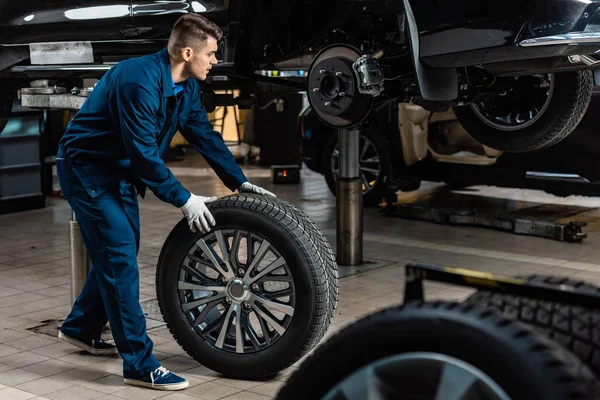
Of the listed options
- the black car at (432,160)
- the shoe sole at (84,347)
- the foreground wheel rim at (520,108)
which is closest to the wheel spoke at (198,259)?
the shoe sole at (84,347)

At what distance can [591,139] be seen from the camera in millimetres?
7910

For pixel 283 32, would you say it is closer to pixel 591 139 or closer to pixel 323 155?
pixel 591 139

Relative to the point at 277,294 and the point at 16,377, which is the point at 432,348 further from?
the point at 16,377

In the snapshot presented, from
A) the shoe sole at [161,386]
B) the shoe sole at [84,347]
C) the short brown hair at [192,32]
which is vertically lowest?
the shoe sole at [161,386]

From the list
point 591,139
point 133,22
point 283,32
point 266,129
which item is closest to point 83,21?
A: point 133,22

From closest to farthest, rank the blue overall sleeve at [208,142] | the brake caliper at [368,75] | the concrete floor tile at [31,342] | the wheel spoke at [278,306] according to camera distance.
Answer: the wheel spoke at [278,306], the blue overall sleeve at [208,142], the concrete floor tile at [31,342], the brake caliper at [368,75]

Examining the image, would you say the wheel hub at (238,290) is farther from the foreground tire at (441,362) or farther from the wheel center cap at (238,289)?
the foreground tire at (441,362)

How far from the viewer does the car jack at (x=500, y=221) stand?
783cm

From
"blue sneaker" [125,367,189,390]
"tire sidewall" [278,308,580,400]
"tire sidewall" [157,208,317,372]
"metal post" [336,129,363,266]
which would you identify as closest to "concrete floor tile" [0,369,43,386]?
"blue sneaker" [125,367,189,390]

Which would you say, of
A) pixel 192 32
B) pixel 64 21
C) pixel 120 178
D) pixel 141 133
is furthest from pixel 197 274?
pixel 64 21

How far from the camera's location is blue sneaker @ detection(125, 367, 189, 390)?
4141 millimetres

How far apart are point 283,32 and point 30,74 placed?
168cm

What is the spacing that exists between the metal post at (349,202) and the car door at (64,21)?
5.67 ft

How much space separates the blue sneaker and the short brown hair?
1385 millimetres
